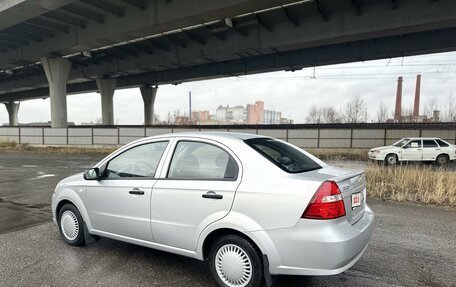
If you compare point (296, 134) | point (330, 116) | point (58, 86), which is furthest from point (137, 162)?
point (330, 116)

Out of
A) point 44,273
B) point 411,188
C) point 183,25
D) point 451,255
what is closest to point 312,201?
point 451,255

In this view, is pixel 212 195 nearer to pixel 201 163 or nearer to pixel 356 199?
pixel 201 163

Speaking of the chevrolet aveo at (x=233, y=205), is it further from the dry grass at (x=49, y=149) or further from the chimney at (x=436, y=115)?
the chimney at (x=436, y=115)

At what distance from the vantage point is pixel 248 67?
92.6 feet

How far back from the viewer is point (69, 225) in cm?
444

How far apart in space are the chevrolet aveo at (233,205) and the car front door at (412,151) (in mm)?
15415

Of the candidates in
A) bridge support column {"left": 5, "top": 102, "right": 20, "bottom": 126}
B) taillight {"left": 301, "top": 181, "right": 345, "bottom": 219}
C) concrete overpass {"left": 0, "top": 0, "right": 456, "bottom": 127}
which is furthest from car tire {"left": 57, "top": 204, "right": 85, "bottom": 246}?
bridge support column {"left": 5, "top": 102, "right": 20, "bottom": 126}

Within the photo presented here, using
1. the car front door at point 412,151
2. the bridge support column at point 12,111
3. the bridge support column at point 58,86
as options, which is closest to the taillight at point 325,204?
the car front door at point 412,151

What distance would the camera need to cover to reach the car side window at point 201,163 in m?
3.22

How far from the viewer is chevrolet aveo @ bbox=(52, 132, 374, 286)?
9.05ft

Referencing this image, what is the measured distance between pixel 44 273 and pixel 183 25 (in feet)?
50.2

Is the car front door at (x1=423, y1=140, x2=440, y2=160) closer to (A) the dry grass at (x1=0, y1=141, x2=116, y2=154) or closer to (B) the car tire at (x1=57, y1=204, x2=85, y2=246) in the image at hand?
(B) the car tire at (x1=57, y1=204, x2=85, y2=246)

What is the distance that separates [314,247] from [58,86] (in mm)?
30803

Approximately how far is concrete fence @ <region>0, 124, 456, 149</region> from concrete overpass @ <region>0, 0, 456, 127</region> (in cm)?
227
